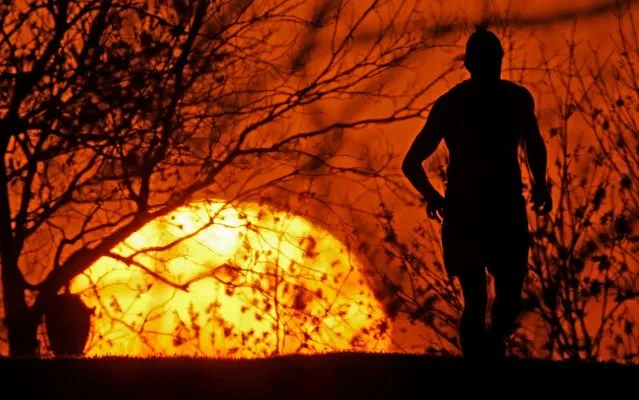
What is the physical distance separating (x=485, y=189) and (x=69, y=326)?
9004 millimetres

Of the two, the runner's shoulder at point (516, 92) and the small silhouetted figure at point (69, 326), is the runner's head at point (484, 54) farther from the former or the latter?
the small silhouetted figure at point (69, 326)

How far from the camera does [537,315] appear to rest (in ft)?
52.4

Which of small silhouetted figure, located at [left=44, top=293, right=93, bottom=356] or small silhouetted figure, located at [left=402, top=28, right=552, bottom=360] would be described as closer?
small silhouetted figure, located at [left=402, top=28, right=552, bottom=360]

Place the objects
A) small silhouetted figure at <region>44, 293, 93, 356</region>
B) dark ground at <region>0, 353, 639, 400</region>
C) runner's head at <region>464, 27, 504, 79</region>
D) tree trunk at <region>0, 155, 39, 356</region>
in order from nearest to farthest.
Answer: runner's head at <region>464, 27, 504, 79</region> < dark ground at <region>0, 353, 639, 400</region> < small silhouetted figure at <region>44, 293, 93, 356</region> < tree trunk at <region>0, 155, 39, 356</region>

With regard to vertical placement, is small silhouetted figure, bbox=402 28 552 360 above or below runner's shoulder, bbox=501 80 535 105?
below

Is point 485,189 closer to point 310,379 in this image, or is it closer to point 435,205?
point 435,205

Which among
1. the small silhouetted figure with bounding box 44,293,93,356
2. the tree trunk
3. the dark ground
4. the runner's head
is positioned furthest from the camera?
the tree trunk

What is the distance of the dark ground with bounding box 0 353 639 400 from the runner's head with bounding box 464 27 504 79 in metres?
2.09

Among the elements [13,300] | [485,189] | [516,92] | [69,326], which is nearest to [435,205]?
[485,189]

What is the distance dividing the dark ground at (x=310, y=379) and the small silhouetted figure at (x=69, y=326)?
581cm

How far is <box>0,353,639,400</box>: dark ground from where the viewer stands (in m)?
8.82

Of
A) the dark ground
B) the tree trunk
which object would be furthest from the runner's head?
the tree trunk

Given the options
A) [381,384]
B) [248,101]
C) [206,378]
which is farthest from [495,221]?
[248,101]

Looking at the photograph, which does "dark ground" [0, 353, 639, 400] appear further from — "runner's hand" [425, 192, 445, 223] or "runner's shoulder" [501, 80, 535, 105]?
"runner's shoulder" [501, 80, 535, 105]
